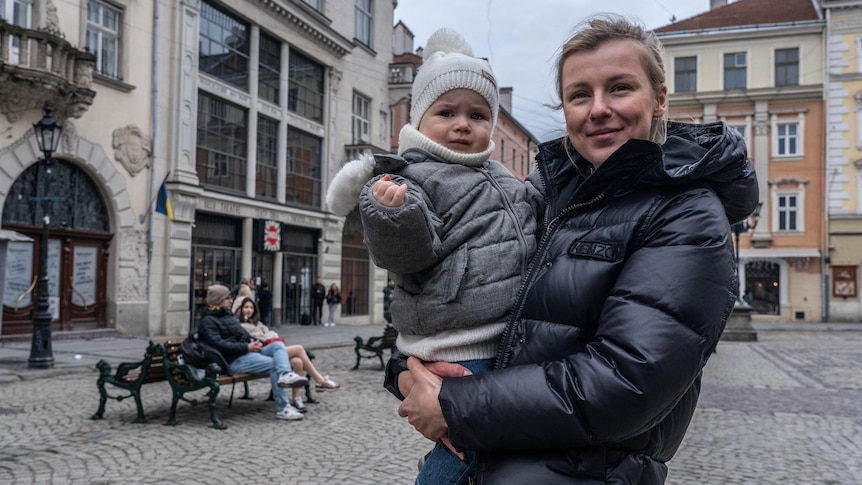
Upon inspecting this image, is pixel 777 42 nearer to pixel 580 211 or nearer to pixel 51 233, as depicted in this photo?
pixel 51 233

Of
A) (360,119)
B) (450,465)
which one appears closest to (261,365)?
(450,465)

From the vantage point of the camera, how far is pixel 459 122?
7.26 feet

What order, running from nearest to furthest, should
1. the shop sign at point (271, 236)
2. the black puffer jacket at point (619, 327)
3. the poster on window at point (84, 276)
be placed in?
the black puffer jacket at point (619, 327), the poster on window at point (84, 276), the shop sign at point (271, 236)

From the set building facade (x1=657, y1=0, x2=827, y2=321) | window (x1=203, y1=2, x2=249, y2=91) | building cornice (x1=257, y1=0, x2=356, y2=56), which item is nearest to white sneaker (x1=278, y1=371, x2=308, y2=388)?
window (x1=203, y1=2, x2=249, y2=91)

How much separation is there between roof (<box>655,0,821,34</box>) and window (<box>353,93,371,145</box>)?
680 inches

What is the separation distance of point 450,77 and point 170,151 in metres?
19.6

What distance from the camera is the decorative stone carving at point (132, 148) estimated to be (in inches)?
733

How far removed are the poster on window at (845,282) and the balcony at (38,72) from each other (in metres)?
34.8

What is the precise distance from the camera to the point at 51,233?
672 inches

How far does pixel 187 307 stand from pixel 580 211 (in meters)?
20.0

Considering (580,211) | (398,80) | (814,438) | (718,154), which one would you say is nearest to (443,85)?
(580,211)

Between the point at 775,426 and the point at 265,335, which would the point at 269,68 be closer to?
the point at 265,335

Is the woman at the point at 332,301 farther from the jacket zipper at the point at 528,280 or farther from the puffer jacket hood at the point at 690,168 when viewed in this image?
the puffer jacket hood at the point at 690,168

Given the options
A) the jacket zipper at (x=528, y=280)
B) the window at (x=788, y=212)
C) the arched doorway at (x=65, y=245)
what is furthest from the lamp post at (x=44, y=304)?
the window at (x=788, y=212)
